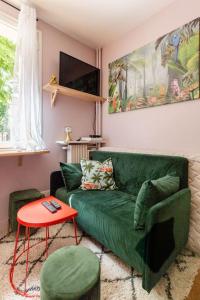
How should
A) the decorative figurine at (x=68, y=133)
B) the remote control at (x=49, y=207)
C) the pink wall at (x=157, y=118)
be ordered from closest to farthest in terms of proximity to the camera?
the remote control at (x=49, y=207) → the pink wall at (x=157, y=118) → the decorative figurine at (x=68, y=133)

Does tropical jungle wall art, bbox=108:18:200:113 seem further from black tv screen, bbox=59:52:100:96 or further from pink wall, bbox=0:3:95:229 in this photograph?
pink wall, bbox=0:3:95:229

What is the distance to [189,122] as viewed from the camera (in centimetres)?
194

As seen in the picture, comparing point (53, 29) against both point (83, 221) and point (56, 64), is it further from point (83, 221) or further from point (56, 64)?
point (83, 221)

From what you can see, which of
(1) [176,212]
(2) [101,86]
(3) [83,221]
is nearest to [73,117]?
→ (2) [101,86]

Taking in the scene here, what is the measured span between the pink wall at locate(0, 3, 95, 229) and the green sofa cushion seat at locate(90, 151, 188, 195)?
31.2 inches

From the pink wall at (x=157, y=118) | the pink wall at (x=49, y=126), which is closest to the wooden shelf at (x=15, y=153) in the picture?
the pink wall at (x=49, y=126)

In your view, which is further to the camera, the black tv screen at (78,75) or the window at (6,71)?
the black tv screen at (78,75)

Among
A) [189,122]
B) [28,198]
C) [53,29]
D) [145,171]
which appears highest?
[53,29]

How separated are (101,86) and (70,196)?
79.8 inches

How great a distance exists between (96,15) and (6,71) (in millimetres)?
1395

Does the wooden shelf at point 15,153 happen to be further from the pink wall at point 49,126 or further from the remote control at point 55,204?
the remote control at point 55,204

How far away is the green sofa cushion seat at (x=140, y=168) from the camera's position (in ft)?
5.57

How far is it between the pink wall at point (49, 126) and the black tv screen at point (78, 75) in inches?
6.3

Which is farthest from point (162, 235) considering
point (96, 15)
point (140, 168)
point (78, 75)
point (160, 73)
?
point (96, 15)
